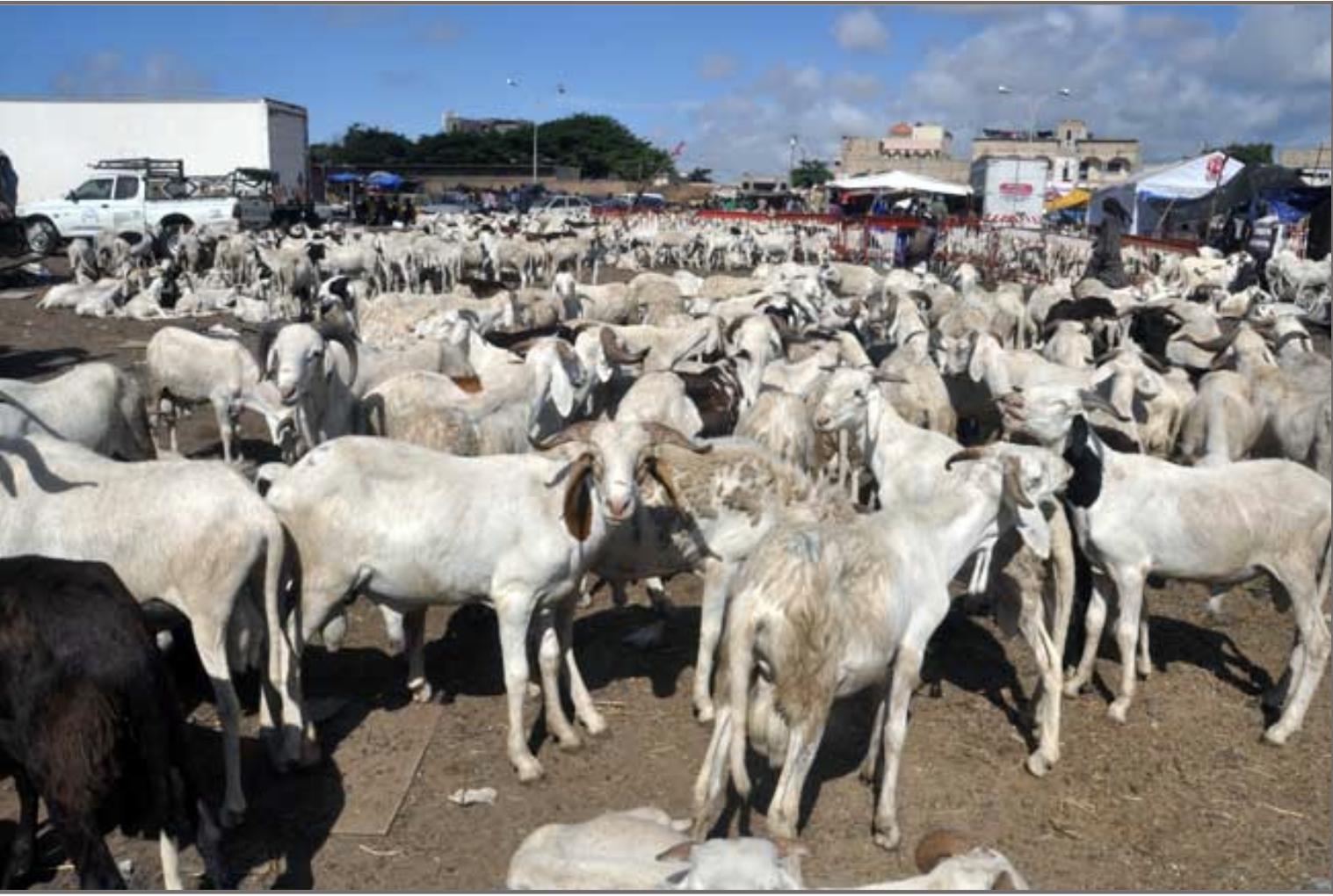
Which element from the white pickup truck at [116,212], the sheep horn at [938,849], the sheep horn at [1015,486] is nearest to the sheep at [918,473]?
the sheep horn at [1015,486]

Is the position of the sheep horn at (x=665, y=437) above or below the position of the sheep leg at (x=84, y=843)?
above

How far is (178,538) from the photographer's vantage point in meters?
A: 4.70

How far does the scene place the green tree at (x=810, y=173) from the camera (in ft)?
348

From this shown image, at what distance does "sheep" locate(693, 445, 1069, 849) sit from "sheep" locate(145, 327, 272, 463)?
724cm

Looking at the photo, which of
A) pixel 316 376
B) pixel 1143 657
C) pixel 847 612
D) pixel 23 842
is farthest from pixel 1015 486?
pixel 316 376

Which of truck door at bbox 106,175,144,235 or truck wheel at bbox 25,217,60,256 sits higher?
truck door at bbox 106,175,144,235

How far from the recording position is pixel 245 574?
15.6ft

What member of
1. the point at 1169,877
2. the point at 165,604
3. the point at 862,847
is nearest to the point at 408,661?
the point at 165,604

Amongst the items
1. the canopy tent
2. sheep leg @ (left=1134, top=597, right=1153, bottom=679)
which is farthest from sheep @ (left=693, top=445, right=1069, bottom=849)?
the canopy tent

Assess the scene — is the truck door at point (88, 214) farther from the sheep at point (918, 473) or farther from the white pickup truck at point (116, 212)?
the sheep at point (918, 473)

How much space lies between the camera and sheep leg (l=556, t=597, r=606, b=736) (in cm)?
581

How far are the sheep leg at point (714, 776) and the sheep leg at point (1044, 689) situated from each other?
6.46 feet

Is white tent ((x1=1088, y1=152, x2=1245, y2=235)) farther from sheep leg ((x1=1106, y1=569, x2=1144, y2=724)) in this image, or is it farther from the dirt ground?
sheep leg ((x1=1106, y1=569, x2=1144, y2=724))

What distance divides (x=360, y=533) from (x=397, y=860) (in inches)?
61.2
